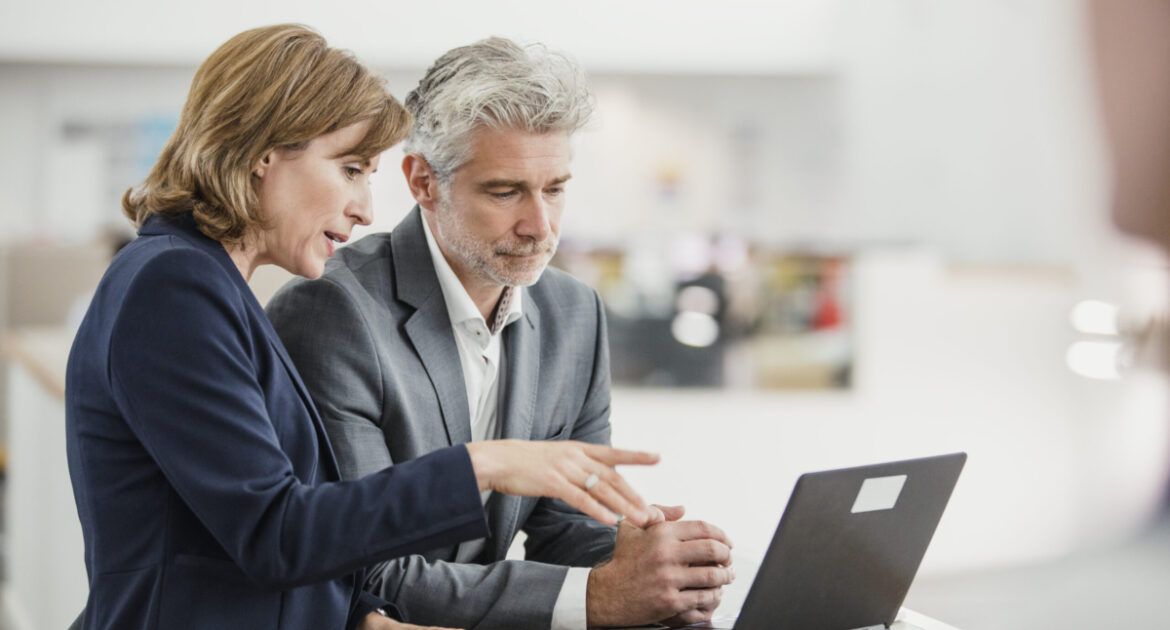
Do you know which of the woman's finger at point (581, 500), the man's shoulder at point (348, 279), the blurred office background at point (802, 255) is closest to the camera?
the woman's finger at point (581, 500)

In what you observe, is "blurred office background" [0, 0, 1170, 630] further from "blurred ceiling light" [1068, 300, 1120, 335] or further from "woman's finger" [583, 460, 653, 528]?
"woman's finger" [583, 460, 653, 528]

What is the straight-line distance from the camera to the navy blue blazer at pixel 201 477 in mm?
1030

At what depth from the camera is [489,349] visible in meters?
1.56

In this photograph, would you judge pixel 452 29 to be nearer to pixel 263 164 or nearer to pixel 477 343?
pixel 477 343

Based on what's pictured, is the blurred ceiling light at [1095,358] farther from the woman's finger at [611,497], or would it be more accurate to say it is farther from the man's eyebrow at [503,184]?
the woman's finger at [611,497]

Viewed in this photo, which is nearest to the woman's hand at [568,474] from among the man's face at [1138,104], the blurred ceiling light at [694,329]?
the blurred ceiling light at [694,329]

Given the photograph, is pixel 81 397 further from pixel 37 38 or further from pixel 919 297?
pixel 37 38

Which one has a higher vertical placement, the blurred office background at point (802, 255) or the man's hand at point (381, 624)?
the blurred office background at point (802, 255)

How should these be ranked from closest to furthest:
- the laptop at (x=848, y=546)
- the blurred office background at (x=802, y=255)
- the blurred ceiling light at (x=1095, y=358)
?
the laptop at (x=848, y=546)
the blurred ceiling light at (x=1095, y=358)
the blurred office background at (x=802, y=255)

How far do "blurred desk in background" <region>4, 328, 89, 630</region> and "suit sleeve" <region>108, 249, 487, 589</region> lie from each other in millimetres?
1428

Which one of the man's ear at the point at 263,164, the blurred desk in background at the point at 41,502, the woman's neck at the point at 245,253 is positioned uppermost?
the man's ear at the point at 263,164

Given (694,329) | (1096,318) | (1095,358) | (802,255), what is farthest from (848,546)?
(802,255)

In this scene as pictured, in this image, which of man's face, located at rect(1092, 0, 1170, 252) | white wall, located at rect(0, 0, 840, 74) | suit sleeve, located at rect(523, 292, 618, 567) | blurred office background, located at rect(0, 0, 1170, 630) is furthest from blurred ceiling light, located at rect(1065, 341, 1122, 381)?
white wall, located at rect(0, 0, 840, 74)

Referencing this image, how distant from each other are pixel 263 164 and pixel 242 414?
23 centimetres
